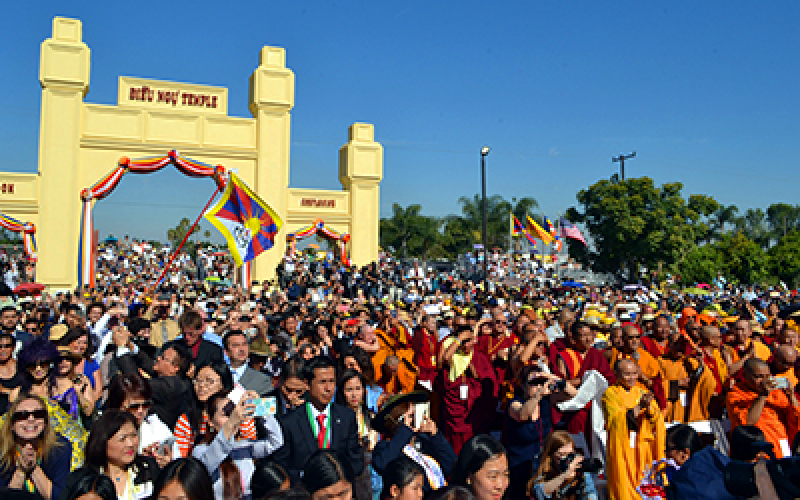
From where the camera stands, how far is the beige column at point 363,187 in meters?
27.8

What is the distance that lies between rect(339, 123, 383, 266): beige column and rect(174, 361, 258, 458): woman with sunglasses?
23135 millimetres

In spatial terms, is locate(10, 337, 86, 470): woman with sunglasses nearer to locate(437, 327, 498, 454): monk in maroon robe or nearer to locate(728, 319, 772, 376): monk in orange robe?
locate(437, 327, 498, 454): monk in maroon robe

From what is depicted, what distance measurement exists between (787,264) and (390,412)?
160ft

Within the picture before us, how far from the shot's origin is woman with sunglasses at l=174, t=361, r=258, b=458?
4.31 m

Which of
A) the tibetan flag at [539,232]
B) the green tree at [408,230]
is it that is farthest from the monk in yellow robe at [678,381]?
the green tree at [408,230]

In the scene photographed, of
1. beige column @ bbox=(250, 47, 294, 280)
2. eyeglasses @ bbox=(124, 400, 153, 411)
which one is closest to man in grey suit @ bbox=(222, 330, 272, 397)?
eyeglasses @ bbox=(124, 400, 153, 411)

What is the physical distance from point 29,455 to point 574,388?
12.7 ft

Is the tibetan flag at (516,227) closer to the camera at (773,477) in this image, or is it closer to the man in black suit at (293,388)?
the man in black suit at (293,388)

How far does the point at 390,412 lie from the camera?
174 inches

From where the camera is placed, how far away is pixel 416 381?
779 cm

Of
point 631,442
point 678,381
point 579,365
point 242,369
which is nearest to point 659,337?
point 678,381

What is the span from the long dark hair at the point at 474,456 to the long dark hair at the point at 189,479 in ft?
4.45

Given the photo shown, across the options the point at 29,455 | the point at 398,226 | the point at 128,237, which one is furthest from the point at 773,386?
the point at 398,226

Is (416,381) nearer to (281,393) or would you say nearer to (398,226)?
(281,393)
